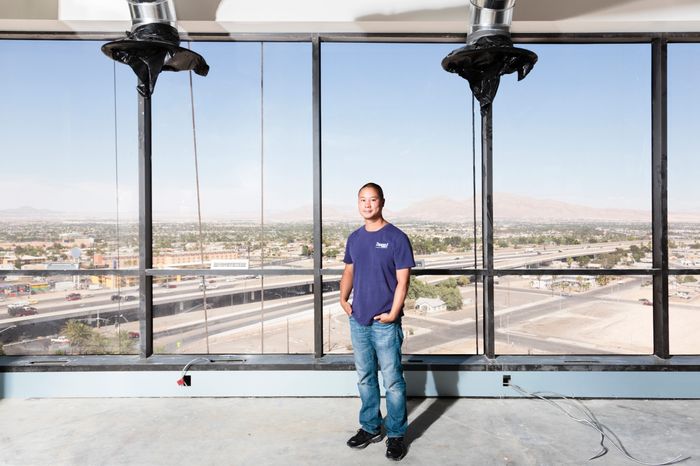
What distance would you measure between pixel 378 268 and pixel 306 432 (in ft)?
3.20

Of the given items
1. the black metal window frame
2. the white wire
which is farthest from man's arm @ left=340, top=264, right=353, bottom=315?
the white wire

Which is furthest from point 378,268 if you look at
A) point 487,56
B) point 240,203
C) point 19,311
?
point 19,311

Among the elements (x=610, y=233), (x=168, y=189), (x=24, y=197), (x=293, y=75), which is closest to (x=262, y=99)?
(x=293, y=75)

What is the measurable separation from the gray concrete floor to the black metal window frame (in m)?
0.23

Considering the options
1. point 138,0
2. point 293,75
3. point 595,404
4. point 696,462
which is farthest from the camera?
point 293,75

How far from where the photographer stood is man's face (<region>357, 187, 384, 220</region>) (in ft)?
6.25

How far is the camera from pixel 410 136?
5.13m

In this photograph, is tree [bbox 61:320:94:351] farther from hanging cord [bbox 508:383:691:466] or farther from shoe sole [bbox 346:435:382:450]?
hanging cord [bbox 508:383:691:466]

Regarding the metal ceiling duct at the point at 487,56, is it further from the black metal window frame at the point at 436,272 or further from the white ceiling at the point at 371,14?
the black metal window frame at the point at 436,272

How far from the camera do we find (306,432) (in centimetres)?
211

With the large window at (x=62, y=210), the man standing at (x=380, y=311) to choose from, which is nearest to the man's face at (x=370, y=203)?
the man standing at (x=380, y=311)

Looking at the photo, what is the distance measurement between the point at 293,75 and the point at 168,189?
4.25ft

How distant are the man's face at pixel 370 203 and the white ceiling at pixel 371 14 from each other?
4.27ft

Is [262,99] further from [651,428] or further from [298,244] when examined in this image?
[651,428]
